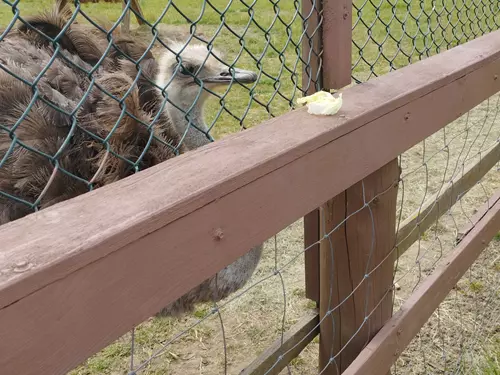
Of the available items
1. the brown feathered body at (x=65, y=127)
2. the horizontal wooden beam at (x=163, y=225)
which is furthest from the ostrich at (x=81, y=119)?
the horizontal wooden beam at (x=163, y=225)

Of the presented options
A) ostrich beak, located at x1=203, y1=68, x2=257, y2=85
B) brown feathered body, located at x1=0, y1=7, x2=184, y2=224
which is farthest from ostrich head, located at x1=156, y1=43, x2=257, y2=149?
brown feathered body, located at x1=0, y1=7, x2=184, y2=224

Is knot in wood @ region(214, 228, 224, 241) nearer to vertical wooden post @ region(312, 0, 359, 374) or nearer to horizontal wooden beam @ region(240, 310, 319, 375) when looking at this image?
vertical wooden post @ region(312, 0, 359, 374)

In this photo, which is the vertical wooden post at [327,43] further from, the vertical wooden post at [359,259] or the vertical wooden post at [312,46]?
the vertical wooden post at [359,259]

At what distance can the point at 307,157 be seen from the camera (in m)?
1.38

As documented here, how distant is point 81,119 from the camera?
91.9 inches

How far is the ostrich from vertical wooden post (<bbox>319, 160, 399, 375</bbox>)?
63cm

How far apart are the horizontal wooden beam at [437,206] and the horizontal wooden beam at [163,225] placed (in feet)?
3.14

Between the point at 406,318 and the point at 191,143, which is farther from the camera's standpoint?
the point at 191,143

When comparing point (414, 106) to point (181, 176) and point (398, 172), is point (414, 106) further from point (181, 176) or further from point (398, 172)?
point (181, 176)

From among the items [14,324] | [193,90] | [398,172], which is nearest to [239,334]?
[193,90]

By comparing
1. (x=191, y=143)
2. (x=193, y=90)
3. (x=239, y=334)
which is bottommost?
(x=239, y=334)

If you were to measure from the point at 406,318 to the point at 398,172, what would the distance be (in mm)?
499

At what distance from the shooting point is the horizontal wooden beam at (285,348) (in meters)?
2.09

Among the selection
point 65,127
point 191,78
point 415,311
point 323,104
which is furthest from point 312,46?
point 191,78
